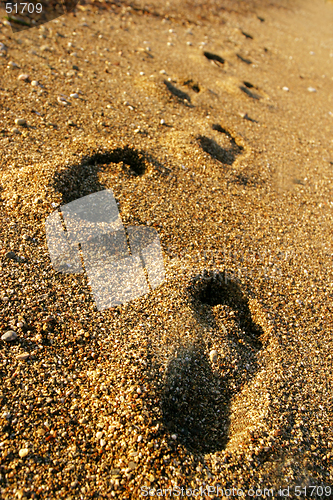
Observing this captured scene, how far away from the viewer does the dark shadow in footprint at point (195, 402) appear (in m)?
2.28

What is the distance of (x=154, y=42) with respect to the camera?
621 centimetres

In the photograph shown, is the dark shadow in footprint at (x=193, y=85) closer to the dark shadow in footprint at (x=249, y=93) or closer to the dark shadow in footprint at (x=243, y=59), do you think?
the dark shadow in footprint at (x=249, y=93)

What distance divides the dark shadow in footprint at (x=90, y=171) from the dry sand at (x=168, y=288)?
0.06 ft

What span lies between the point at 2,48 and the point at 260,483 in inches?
243

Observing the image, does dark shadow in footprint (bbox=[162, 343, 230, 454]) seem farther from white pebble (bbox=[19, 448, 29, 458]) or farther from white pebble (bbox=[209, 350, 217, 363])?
white pebble (bbox=[19, 448, 29, 458])

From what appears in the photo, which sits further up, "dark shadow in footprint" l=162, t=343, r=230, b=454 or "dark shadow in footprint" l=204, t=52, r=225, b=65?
"dark shadow in footprint" l=204, t=52, r=225, b=65

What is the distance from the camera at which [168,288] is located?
9.70ft

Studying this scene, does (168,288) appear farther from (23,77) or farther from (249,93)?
(249,93)

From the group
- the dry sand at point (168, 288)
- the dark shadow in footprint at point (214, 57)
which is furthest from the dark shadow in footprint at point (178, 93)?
the dark shadow in footprint at point (214, 57)

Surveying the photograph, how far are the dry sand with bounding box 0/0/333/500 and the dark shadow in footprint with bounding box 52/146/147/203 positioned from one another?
18 mm

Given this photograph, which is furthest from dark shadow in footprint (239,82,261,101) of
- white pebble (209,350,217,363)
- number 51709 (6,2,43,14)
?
white pebble (209,350,217,363)

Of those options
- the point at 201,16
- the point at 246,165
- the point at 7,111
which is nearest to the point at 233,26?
the point at 201,16

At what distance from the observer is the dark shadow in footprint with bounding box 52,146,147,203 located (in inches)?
134

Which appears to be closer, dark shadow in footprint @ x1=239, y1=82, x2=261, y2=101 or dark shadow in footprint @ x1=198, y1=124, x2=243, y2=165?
dark shadow in footprint @ x1=198, y1=124, x2=243, y2=165
